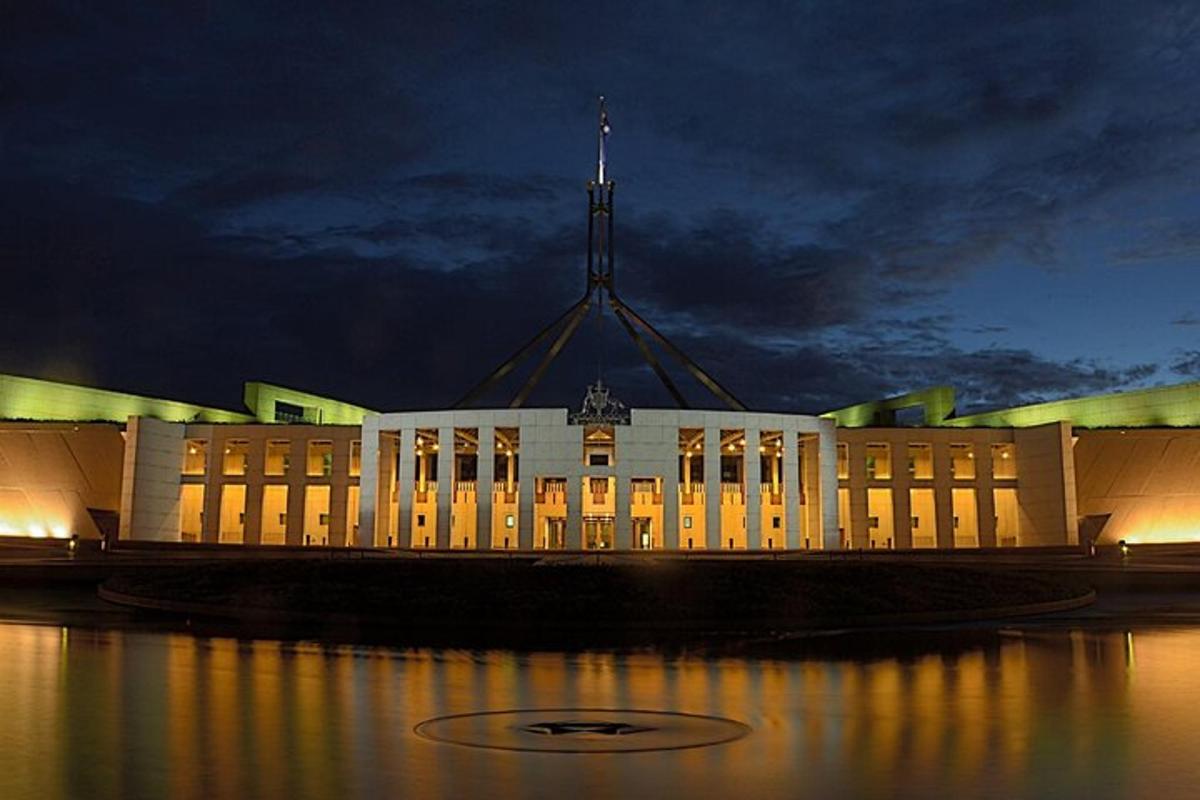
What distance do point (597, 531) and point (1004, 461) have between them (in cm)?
2648

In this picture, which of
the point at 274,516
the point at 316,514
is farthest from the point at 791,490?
the point at 274,516

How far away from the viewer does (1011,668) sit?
49.8 feet

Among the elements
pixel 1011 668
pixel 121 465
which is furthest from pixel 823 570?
pixel 121 465

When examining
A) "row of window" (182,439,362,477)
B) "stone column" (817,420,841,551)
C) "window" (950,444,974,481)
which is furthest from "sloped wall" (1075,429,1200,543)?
"row of window" (182,439,362,477)

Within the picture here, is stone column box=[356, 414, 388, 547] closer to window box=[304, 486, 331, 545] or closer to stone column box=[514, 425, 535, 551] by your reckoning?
window box=[304, 486, 331, 545]

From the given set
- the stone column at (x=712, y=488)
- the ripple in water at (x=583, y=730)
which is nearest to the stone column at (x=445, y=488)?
the stone column at (x=712, y=488)

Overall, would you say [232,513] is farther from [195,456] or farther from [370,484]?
[370,484]

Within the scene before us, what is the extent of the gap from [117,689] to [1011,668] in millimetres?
11667

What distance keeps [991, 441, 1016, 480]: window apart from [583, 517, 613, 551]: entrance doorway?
80.9 feet

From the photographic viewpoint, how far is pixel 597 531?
2274 inches

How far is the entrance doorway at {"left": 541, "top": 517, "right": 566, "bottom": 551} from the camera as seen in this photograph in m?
58.4

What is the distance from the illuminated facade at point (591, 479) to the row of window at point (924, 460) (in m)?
0.15

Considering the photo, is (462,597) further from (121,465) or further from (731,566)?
(121,465)

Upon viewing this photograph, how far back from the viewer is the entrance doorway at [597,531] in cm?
5709
